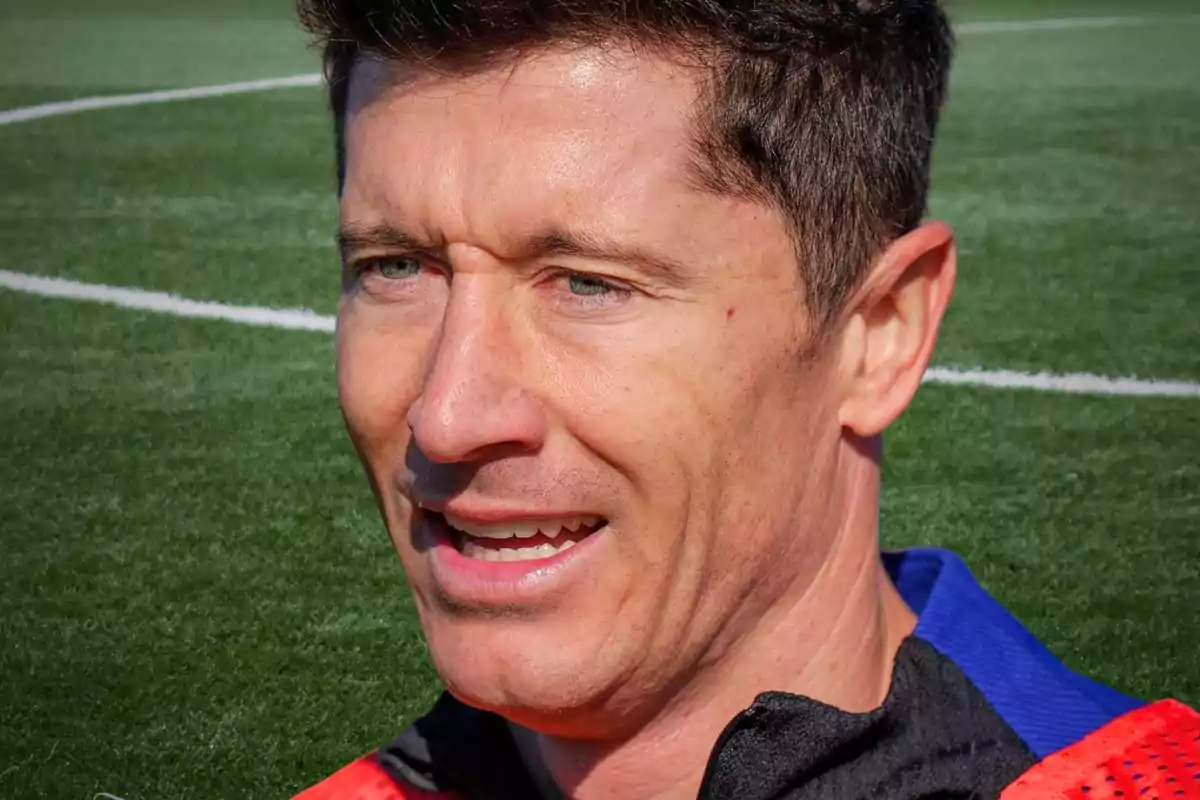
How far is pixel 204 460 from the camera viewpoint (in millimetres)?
5965

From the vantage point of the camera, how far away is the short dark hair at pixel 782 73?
205 cm

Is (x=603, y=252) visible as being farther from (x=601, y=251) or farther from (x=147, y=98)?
(x=147, y=98)

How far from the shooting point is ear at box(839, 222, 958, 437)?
2.26m

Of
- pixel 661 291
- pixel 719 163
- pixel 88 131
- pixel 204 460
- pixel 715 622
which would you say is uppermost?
pixel 719 163

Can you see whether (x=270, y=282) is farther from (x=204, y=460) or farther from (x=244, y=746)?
(x=244, y=746)

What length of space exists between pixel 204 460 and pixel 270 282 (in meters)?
2.48

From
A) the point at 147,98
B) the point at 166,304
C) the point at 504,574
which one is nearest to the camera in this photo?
the point at 504,574

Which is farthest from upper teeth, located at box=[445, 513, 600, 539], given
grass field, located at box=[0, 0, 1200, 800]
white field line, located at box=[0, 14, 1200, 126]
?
white field line, located at box=[0, 14, 1200, 126]

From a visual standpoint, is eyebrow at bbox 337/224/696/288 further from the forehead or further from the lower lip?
the lower lip

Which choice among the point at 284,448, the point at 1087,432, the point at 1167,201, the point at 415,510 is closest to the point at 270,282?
the point at 284,448

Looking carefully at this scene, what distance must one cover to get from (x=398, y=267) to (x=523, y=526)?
0.38 m

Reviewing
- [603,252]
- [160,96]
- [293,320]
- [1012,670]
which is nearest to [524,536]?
[603,252]

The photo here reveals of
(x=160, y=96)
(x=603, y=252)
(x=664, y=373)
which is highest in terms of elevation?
(x=603, y=252)

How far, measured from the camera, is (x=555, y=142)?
2018mm
